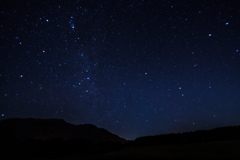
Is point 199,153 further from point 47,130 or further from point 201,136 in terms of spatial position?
point 47,130

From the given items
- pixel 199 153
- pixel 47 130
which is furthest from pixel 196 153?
pixel 47 130

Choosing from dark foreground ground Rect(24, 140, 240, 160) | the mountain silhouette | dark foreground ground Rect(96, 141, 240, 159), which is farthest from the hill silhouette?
the mountain silhouette

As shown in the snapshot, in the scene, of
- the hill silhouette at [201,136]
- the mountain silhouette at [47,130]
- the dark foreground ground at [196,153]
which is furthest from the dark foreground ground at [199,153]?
the mountain silhouette at [47,130]

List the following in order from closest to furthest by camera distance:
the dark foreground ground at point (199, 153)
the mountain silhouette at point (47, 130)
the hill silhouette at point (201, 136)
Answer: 1. the dark foreground ground at point (199, 153)
2. the hill silhouette at point (201, 136)
3. the mountain silhouette at point (47, 130)

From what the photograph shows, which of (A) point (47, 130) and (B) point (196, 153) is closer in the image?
(B) point (196, 153)

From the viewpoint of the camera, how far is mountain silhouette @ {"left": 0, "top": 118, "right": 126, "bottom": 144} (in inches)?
1497

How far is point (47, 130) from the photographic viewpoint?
42969 millimetres

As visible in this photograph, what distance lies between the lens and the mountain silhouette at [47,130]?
3803cm

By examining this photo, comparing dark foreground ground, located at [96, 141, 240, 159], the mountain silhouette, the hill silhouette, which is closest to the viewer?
dark foreground ground, located at [96, 141, 240, 159]

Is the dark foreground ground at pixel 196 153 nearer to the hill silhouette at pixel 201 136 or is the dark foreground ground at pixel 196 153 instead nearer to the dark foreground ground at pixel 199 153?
the dark foreground ground at pixel 199 153

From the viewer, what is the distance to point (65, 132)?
45062 mm

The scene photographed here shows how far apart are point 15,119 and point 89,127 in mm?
23635

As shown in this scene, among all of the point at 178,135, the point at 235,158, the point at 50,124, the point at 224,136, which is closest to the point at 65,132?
the point at 50,124

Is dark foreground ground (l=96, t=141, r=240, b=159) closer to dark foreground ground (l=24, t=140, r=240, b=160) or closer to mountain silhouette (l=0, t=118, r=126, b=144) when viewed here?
dark foreground ground (l=24, t=140, r=240, b=160)
